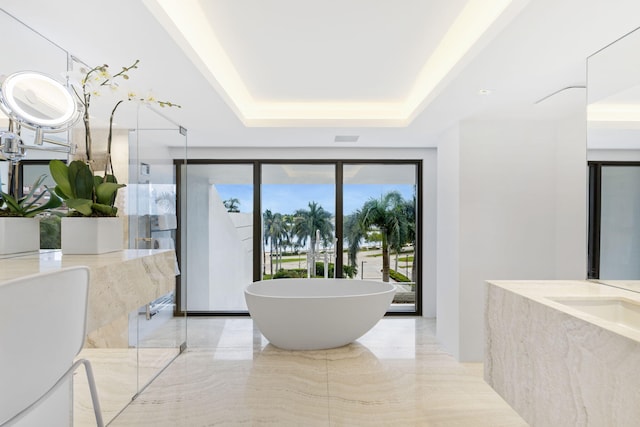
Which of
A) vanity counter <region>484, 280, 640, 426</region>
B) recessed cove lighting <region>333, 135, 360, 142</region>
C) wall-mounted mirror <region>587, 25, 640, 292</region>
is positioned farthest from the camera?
recessed cove lighting <region>333, 135, 360, 142</region>

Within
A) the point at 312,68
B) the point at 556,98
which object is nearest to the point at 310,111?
the point at 312,68

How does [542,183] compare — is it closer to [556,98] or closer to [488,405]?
[556,98]

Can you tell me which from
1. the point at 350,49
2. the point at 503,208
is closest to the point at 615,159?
the point at 503,208

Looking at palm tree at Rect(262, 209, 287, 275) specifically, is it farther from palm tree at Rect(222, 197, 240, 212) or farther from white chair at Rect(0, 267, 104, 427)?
white chair at Rect(0, 267, 104, 427)

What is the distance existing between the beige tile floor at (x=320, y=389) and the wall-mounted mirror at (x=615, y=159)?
122 cm

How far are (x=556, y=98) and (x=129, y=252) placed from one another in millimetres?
3143

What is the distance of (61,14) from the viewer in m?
1.83

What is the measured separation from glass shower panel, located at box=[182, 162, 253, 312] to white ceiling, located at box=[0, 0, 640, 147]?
1.40 m

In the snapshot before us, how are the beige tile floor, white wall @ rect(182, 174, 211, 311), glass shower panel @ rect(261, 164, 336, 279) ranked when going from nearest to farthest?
1. the beige tile floor
2. white wall @ rect(182, 174, 211, 311)
3. glass shower panel @ rect(261, 164, 336, 279)

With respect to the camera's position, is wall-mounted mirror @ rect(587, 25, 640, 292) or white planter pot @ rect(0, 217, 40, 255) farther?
wall-mounted mirror @ rect(587, 25, 640, 292)

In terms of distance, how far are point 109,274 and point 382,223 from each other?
4.05m

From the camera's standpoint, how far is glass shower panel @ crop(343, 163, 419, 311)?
17.2 feet

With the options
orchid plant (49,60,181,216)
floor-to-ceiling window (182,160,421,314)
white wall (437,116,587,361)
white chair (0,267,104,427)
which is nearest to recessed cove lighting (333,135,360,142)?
floor-to-ceiling window (182,160,421,314)

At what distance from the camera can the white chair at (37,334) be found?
2.61 ft
